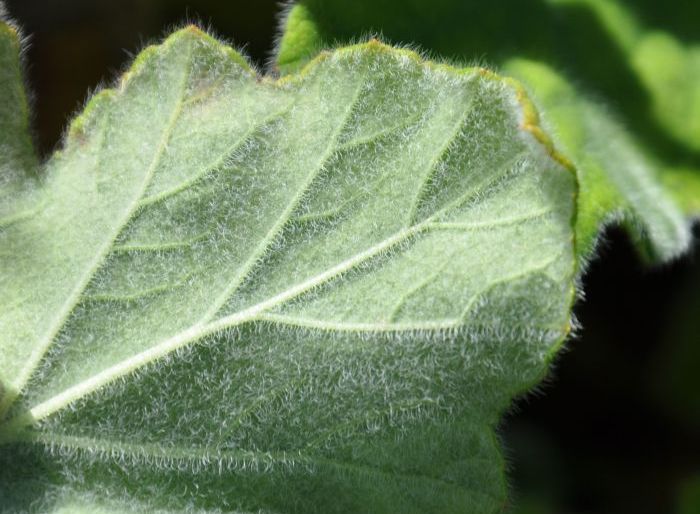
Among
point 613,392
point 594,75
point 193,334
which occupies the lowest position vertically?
point 613,392

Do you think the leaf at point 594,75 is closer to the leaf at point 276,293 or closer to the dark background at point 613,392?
the leaf at point 276,293

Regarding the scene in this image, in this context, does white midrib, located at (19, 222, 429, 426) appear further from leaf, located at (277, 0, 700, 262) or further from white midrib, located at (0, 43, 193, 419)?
leaf, located at (277, 0, 700, 262)

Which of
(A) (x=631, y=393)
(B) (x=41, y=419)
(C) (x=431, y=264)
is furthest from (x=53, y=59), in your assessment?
(A) (x=631, y=393)

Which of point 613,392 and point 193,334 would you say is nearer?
point 193,334

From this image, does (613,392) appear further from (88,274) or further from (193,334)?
(88,274)

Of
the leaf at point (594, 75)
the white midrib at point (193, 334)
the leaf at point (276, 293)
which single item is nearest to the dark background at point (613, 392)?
the leaf at point (594, 75)

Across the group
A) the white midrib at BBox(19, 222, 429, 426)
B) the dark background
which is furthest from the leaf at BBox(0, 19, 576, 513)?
the dark background

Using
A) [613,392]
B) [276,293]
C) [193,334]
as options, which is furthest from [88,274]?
[613,392]

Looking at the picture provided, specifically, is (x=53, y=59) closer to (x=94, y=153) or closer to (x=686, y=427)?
(x=94, y=153)
